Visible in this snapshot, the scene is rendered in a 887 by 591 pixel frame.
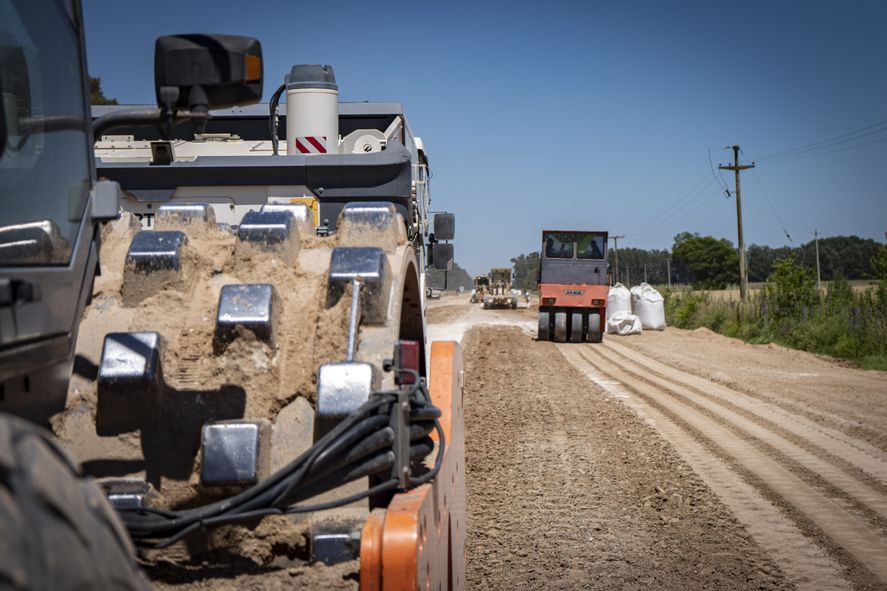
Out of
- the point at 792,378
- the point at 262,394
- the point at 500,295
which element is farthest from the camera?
the point at 500,295

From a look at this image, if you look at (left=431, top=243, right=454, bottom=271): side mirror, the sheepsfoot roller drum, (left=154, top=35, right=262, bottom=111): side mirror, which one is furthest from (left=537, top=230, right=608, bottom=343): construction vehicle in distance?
(left=154, top=35, right=262, bottom=111): side mirror

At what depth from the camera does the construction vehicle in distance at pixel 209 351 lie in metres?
2.17

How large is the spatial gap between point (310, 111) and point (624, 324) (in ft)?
93.4

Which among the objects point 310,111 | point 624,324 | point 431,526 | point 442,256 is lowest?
point 624,324

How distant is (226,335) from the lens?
278 centimetres

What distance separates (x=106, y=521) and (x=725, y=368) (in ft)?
67.0

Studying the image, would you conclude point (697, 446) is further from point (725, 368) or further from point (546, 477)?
point (725, 368)

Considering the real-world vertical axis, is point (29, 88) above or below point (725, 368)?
above

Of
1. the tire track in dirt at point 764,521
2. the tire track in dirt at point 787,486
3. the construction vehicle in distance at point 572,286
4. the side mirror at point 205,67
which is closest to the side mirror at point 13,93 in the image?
the side mirror at point 205,67

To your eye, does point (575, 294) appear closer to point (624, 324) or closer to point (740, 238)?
point (624, 324)

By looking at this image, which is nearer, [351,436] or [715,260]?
[351,436]

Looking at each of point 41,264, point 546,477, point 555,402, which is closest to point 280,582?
point 41,264

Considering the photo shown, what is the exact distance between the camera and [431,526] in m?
2.56

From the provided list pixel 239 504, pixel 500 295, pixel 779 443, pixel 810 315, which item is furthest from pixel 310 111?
pixel 500 295
